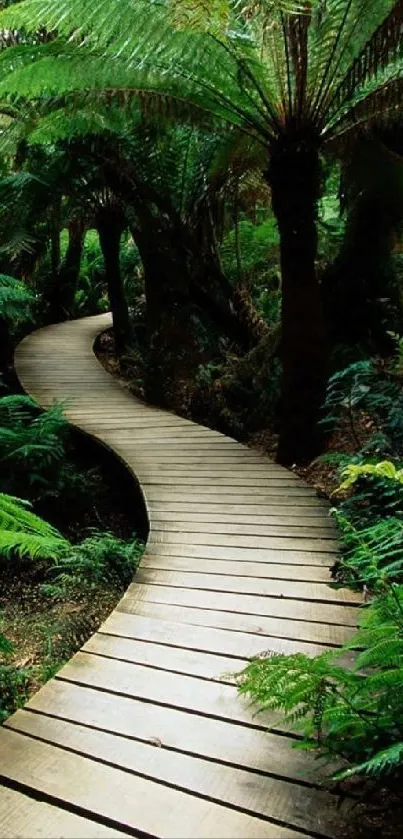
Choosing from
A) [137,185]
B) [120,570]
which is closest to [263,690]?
[120,570]

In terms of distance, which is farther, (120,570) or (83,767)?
(120,570)

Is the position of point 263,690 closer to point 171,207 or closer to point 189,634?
point 189,634

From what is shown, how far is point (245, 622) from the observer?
91.8 inches

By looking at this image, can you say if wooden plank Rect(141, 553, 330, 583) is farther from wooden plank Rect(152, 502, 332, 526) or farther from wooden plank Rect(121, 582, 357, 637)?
wooden plank Rect(152, 502, 332, 526)

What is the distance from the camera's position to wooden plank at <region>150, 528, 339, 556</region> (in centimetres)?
302

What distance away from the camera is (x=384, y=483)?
107 inches

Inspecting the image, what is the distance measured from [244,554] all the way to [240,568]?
0.15m

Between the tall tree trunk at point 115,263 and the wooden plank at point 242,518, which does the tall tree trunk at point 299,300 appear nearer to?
the wooden plank at point 242,518

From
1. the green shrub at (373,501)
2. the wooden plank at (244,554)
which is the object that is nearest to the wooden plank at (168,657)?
the wooden plank at (244,554)

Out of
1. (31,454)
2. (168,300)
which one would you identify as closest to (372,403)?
(31,454)

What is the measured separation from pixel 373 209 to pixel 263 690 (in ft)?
16.6

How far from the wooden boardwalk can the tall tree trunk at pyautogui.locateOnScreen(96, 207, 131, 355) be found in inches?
212

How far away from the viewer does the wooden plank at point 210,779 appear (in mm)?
1407

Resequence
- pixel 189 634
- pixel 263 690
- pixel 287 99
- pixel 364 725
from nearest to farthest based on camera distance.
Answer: pixel 364 725 < pixel 263 690 < pixel 189 634 < pixel 287 99
